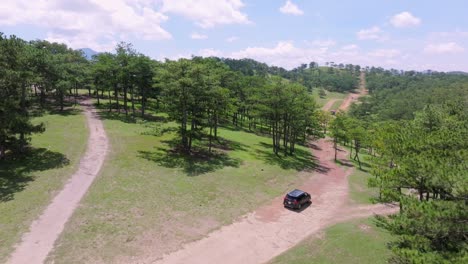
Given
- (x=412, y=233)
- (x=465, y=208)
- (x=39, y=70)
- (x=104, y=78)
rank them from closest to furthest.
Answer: (x=465, y=208) → (x=412, y=233) → (x=39, y=70) → (x=104, y=78)

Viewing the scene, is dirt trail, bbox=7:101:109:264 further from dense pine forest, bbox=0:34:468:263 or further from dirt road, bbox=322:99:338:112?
dirt road, bbox=322:99:338:112

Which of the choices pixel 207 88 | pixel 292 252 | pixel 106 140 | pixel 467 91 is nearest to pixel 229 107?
pixel 207 88

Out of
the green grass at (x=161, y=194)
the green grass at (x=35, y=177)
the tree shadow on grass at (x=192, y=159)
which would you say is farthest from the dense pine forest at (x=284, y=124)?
the green grass at (x=161, y=194)

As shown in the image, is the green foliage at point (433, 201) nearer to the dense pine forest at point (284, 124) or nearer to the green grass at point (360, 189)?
the dense pine forest at point (284, 124)

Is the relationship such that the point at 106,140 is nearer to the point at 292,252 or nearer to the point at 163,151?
the point at 163,151

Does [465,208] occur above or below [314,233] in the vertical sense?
above

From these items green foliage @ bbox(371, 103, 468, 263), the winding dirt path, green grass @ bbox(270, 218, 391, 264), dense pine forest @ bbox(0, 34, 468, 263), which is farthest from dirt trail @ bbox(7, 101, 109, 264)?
green foliage @ bbox(371, 103, 468, 263)

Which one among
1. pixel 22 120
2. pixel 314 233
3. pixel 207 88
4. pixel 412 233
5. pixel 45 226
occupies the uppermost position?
pixel 207 88

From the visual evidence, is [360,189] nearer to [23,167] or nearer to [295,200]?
[295,200]
